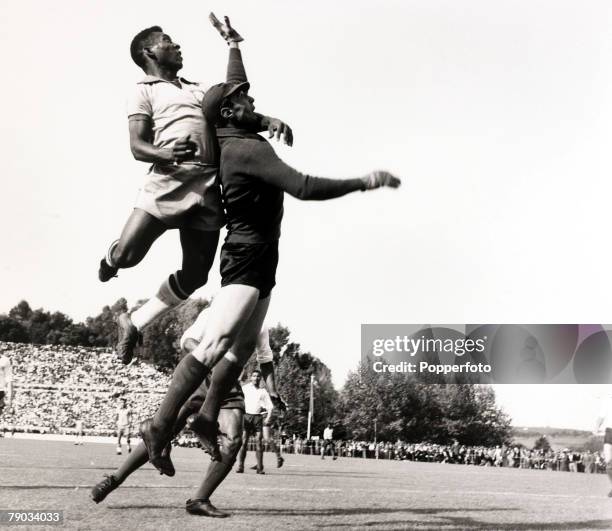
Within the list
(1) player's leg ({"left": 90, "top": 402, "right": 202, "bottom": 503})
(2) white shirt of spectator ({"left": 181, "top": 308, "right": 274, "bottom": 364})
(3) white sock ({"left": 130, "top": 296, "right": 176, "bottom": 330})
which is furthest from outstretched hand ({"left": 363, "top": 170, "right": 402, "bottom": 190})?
(1) player's leg ({"left": 90, "top": 402, "right": 202, "bottom": 503})

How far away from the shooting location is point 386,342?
6816 mm

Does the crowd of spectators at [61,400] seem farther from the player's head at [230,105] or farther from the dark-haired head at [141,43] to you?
the player's head at [230,105]

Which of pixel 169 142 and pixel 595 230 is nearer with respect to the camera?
pixel 169 142

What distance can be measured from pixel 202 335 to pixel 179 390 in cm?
79

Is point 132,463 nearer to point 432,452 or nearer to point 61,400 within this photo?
point 432,452

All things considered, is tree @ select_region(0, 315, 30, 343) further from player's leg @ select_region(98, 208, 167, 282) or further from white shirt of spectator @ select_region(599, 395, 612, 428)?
white shirt of spectator @ select_region(599, 395, 612, 428)

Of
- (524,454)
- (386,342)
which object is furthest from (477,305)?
(524,454)

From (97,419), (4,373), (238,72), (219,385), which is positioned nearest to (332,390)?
Result: (4,373)

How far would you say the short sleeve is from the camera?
467 centimetres

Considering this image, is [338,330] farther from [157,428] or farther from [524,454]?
[524,454]

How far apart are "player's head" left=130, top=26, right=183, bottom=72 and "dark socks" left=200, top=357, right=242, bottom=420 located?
189 cm

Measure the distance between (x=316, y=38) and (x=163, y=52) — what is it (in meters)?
1.91

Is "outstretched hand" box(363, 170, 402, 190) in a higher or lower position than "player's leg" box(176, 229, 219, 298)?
higher

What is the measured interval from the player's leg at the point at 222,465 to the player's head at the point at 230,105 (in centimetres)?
202
